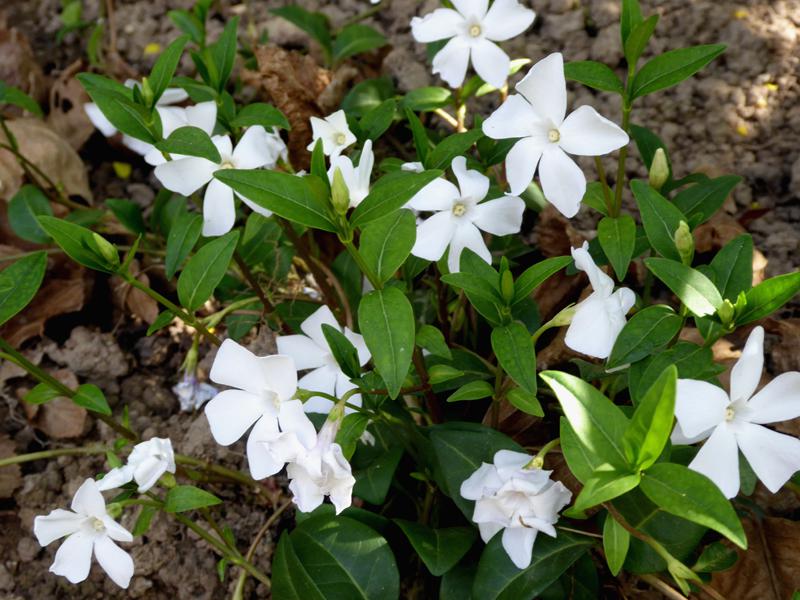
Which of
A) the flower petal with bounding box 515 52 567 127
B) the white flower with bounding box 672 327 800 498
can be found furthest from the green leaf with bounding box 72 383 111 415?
the white flower with bounding box 672 327 800 498

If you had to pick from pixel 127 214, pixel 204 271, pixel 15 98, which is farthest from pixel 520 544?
pixel 15 98

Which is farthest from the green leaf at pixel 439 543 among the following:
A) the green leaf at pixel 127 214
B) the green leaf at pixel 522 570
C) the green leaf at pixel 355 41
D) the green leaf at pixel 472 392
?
the green leaf at pixel 355 41

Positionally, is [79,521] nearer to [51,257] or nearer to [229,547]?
[229,547]

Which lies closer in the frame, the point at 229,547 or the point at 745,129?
the point at 229,547

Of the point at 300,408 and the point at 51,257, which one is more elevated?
the point at 300,408

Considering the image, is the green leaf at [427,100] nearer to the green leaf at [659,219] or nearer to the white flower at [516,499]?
the green leaf at [659,219]

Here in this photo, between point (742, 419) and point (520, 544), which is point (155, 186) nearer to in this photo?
point (520, 544)

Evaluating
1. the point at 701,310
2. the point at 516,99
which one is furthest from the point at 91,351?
the point at 701,310
